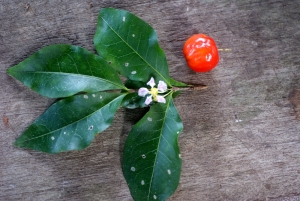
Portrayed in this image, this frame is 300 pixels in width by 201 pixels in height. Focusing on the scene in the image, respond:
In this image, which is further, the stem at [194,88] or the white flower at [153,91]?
the stem at [194,88]

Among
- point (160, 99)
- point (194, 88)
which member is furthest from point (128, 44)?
point (194, 88)

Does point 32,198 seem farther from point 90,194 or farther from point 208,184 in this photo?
point 208,184

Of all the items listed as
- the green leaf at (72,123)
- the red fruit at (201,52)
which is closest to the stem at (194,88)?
the red fruit at (201,52)

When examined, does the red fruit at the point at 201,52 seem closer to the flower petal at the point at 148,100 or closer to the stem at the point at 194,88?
the stem at the point at 194,88

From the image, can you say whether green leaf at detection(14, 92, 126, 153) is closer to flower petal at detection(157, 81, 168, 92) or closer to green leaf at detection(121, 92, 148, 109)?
green leaf at detection(121, 92, 148, 109)

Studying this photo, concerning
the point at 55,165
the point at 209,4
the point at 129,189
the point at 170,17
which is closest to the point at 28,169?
the point at 55,165
